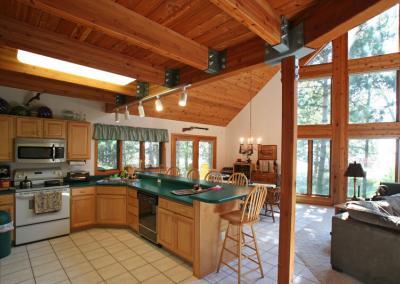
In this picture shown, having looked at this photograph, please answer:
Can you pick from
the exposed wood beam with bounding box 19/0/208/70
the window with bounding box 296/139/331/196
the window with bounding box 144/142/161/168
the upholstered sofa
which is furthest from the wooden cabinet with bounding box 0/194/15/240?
the window with bounding box 296/139/331/196

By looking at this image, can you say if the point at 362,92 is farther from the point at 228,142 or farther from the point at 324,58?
the point at 228,142

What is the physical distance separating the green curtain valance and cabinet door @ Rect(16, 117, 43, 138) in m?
1.06

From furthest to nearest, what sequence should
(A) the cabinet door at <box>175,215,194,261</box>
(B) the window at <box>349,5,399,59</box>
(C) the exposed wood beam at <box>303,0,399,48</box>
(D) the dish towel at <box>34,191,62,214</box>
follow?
(B) the window at <box>349,5,399,59</box>
(D) the dish towel at <box>34,191,62,214</box>
(A) the cabinet door at <box>175,215,194,261</box>
(C) the exposed wood beam at <box>303,0,399,48</box>

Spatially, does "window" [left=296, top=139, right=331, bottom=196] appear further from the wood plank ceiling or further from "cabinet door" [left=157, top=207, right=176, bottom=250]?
"cabinet door" [left=157, top=207, right=176, bottom=250]

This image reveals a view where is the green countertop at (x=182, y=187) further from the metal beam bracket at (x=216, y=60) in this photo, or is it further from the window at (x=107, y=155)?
the metal beam bracket at (x=216, y=60)

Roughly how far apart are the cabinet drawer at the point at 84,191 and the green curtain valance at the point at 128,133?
117 centimetres

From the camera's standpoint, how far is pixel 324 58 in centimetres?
621

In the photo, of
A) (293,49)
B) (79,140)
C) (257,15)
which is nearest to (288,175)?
(293,49)

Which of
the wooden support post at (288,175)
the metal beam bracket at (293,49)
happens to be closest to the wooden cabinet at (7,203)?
the wooden support post at (288,175)

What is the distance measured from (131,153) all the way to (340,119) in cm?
578

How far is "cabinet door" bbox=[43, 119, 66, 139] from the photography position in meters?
3.86

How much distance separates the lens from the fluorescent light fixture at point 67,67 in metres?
2.75

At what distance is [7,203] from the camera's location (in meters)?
3.31

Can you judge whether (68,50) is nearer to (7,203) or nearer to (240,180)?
(7,203)
